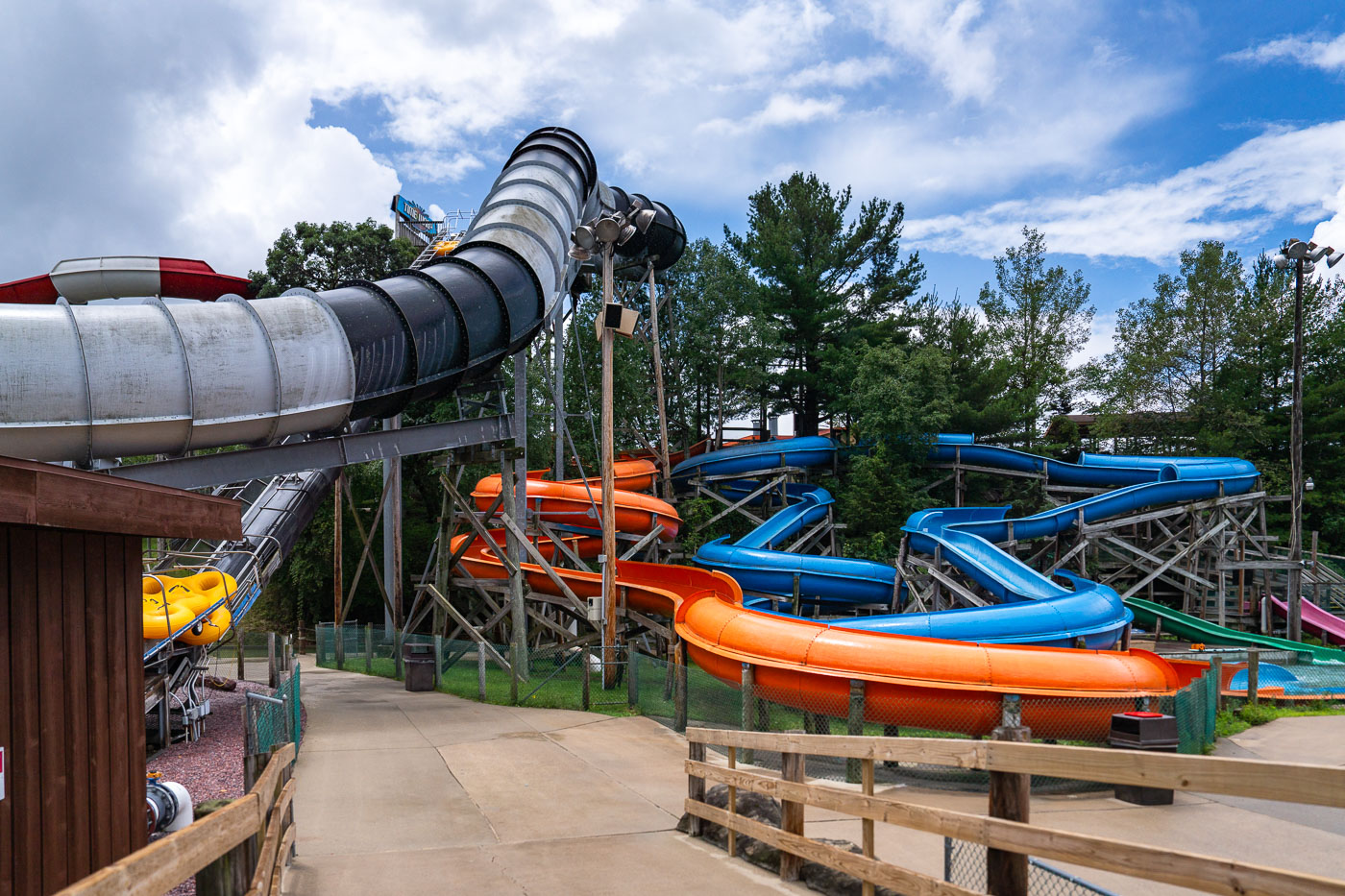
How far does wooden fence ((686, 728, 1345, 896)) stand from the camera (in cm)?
271

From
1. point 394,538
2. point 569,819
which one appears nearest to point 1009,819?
point 569,819

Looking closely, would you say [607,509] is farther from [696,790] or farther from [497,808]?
[696,790]

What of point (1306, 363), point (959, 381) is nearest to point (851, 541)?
point (959, 381)

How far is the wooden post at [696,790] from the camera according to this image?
7555 millimetres

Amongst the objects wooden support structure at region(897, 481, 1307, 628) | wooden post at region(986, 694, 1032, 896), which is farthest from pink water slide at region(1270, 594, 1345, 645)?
wooden post at region(986, 694, 1032, 896)

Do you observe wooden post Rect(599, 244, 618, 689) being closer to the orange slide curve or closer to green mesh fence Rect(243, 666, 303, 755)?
the orange slide curve

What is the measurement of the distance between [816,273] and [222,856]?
35.3 m

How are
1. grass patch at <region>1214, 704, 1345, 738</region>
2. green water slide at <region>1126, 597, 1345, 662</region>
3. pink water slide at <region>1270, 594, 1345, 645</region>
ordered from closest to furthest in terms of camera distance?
1. grass patch at <region>1214, 704, 1345, 738</region>
2. green water slide at <region>1126, 597, 1345, 662</region>
3. pink water slide at <region>1270, 594, 1345, 645</region>

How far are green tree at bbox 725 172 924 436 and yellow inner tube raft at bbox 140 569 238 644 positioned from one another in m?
25.5

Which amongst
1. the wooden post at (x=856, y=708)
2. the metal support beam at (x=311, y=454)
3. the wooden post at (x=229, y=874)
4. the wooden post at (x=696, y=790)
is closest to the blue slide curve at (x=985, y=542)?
the wooden post at (x=856, y=708)

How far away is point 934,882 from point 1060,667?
6.92 m

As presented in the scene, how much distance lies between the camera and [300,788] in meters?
9.19

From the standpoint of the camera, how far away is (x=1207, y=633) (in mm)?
23906

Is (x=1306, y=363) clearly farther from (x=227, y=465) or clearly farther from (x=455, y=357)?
(x=227, y=465)
